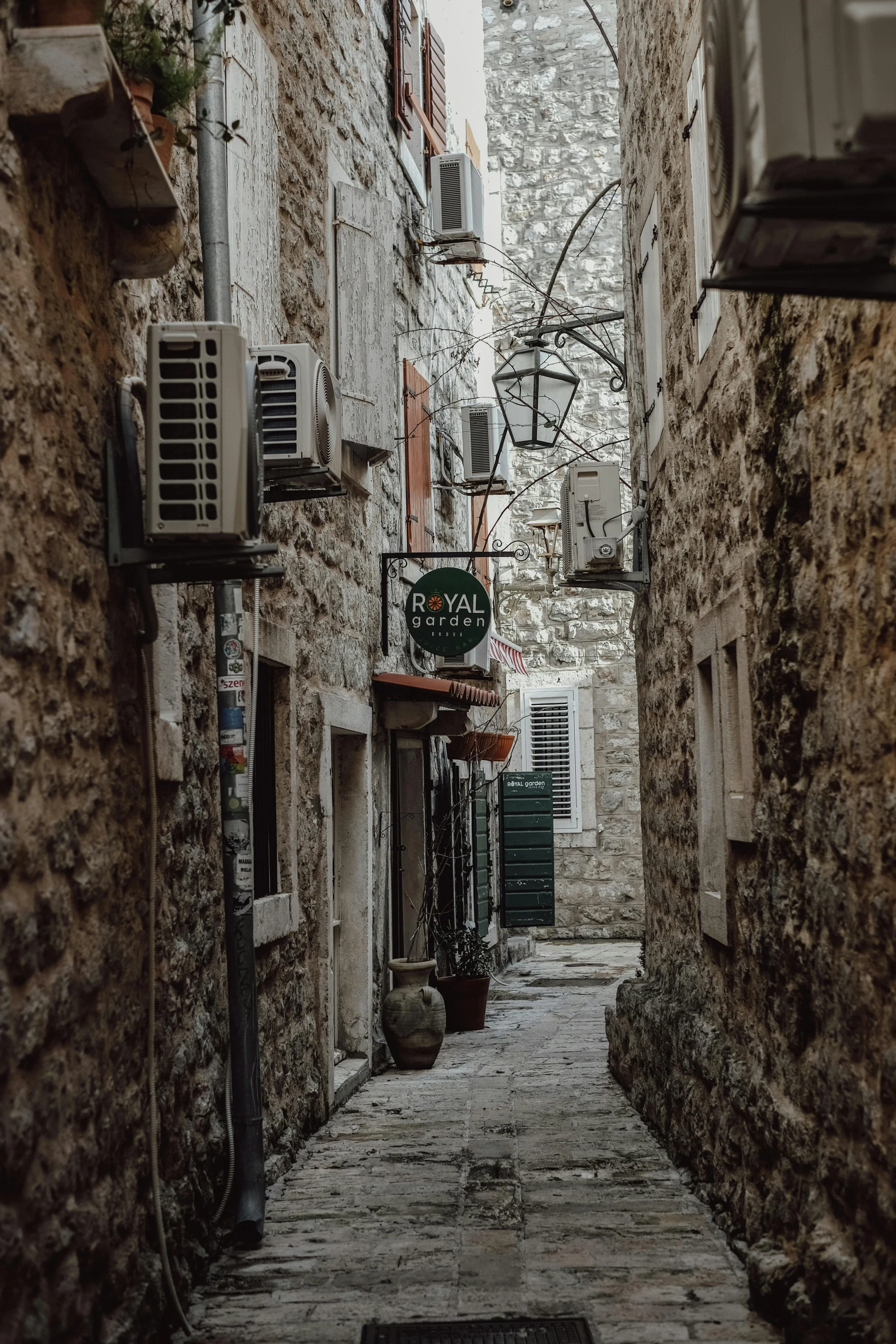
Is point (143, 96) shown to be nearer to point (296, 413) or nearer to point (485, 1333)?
point (296, 413)

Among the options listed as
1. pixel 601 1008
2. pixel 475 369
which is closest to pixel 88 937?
pixel 601 1008

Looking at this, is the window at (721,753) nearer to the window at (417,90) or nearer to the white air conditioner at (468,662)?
the white air conditioner at (468,662)

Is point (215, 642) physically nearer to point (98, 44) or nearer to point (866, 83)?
point (98, 44)

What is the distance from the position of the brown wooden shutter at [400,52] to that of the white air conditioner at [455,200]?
125 centimetres

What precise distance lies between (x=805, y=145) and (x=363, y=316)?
20.6ft

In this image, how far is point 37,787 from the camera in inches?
123

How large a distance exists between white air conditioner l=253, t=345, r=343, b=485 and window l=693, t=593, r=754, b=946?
168cm

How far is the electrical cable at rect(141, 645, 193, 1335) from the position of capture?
3.87 metres

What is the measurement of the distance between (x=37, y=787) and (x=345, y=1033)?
5.73m

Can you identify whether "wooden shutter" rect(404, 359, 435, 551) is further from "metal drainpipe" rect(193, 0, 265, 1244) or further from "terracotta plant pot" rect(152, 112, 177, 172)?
"terracotta plant pot" rect(152, 112, 177, 172)

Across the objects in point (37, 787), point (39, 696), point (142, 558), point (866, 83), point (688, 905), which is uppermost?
point (866, 83)

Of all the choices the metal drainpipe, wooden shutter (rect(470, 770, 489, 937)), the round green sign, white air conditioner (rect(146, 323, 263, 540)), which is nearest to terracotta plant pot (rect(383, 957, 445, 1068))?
the round green sign

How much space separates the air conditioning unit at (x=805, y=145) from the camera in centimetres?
215

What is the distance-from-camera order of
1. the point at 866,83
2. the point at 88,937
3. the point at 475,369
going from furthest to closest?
the point at 475,369 < the point at 88,937 < the point at 866,83
